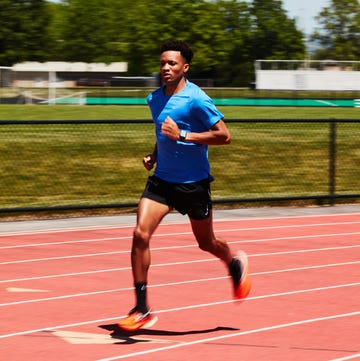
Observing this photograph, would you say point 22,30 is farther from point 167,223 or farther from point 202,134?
point 202,134

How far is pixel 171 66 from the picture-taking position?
6508 mm

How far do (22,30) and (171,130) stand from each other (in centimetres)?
8599

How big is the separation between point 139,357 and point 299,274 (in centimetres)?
324

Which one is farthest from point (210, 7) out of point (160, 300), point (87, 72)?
point (160, 300)

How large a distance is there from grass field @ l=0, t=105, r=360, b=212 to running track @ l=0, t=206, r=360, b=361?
1969 mm

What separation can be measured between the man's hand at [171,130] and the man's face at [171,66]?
1.15 feet

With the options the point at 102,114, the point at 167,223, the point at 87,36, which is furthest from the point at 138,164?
the point at 87,36

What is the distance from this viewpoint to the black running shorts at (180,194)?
22.0ft

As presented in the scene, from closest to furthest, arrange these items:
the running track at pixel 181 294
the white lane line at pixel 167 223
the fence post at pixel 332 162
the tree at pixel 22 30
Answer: the running track at pixel 181 294
the white lane line at pixel 167 223
the fence post at pixel 332 162
the tree at pixel 22 30

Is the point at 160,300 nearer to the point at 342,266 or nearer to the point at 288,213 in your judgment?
the point at 342,266

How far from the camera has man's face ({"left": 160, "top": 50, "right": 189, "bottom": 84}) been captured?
21.3ft

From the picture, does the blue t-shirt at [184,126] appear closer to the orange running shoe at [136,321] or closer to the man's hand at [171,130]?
the man's hand at [171,130]

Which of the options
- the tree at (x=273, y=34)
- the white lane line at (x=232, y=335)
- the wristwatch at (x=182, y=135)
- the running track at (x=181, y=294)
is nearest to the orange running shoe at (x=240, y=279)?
the running track at (x=181, y=294)

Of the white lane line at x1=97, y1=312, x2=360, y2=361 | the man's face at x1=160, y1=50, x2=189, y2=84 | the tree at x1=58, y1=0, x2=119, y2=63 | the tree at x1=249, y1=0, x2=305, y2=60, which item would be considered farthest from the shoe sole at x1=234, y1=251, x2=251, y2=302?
the tree at x1=58, y1=0, x2=119, y2=63
